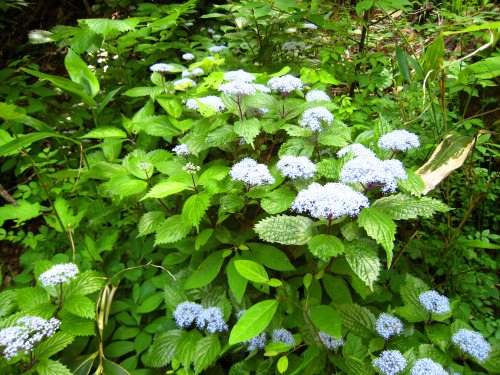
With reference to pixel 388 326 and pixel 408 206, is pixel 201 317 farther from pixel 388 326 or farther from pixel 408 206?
pixel 408 206

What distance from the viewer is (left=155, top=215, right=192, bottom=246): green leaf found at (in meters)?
1.24

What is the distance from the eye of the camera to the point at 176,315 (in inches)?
48.6

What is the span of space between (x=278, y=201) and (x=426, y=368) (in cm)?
78

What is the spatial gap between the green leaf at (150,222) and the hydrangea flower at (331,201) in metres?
0.75

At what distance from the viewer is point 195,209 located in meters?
1.16

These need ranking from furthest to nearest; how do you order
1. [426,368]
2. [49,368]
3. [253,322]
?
[49,368]
[426,368]
[253,322]

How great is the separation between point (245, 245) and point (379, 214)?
0.60 m

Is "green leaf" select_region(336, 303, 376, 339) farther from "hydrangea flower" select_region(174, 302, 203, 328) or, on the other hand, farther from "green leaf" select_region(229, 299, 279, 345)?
"hydrangea flower" select_region(174, 302, 203, 328)

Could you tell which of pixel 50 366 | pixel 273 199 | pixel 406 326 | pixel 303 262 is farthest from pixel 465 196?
pixel 50 366

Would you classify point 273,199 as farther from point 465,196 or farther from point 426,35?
point 426,35

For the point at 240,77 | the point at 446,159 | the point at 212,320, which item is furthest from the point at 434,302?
the point at 240,77

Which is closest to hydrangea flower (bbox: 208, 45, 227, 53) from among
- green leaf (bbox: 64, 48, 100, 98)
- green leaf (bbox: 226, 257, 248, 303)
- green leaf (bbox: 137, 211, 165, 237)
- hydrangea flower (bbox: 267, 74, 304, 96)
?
green leaf (bbox: 64, 48, 100, 98)

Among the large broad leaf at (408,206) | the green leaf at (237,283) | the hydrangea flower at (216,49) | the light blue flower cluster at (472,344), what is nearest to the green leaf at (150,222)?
the green leaf at (237,283)

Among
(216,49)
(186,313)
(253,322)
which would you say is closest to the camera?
(253,322)
